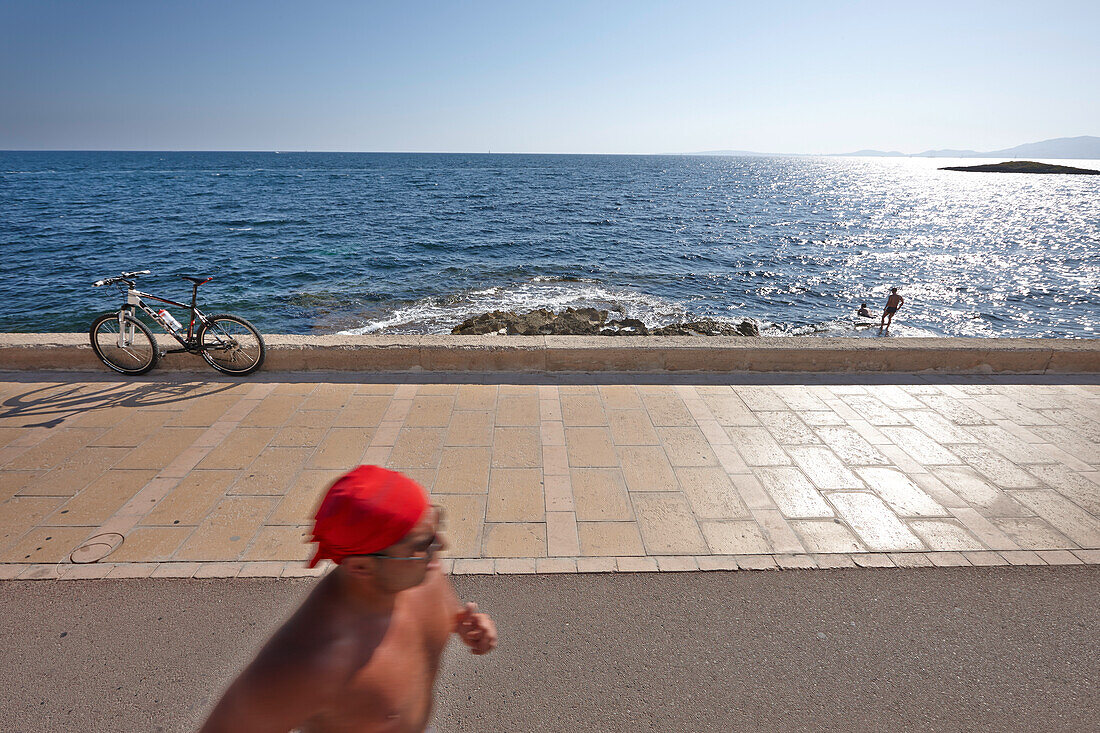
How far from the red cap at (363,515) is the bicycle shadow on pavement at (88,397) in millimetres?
5790

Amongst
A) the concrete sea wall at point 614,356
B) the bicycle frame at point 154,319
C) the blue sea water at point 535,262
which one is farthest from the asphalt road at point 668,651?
the blue sea water at point 535,262

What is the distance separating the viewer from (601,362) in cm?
679

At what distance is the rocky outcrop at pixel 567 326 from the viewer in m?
13.9

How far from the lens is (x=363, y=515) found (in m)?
1.30

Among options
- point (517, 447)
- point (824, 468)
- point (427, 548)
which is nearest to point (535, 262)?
point (517, 447)

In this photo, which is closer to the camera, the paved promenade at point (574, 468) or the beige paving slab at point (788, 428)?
the paved promenade at point (574, 468)

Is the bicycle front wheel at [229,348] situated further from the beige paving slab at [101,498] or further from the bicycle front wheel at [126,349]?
the beige paving slab at [101,498]

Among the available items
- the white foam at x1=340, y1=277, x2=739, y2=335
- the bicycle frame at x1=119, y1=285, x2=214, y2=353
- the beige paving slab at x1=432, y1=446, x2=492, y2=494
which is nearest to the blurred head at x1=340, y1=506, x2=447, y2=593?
the beige paving slab at x1=432, y1=446, x2=492, y2=494

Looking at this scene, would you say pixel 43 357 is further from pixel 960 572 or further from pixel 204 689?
pixel 960 572

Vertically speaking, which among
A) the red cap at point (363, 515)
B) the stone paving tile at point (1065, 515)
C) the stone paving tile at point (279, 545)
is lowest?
the stone paving tile at point (1065, 515)

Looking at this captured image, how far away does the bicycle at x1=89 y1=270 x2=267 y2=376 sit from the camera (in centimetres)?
655

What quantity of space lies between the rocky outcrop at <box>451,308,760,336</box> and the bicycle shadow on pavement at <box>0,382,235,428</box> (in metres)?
7.14

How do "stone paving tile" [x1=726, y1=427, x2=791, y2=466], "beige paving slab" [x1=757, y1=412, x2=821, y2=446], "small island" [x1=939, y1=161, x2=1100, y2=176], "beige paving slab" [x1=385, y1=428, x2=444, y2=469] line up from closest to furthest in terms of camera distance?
"beige paving slab" [x1=385, y1=428, x2=444, y2=469] → "stone paving tile" [x1=726, y1=427, x2=791, y2=466] → "beige paving slab" [x1=757, y1=412, x2=821, y2=446] → "small island" [x1=939, y1=161, x2=1100, y2=176]

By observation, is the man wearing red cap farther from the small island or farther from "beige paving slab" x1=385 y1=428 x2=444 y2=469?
the small island
